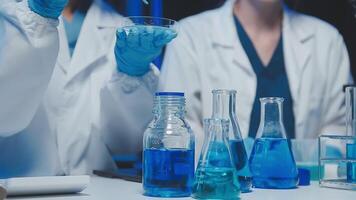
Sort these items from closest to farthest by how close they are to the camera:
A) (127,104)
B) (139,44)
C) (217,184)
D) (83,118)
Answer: (217,184) → (139,44) → (127,104) → (83,118)

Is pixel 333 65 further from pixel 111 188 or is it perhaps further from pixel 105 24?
pixel 111 188

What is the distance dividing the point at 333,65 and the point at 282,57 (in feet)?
0.75

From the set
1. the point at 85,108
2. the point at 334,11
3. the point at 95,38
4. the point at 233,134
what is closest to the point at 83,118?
the point at 85,108

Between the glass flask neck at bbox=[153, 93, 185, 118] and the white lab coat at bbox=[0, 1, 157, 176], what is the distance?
1.70 ft

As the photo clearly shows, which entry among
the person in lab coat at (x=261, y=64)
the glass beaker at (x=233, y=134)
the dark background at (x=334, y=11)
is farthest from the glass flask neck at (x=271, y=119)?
the dark background at (x=334, y=11)

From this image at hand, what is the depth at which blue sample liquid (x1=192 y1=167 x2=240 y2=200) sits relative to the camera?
0.97 meters

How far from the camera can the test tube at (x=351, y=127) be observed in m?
1.22

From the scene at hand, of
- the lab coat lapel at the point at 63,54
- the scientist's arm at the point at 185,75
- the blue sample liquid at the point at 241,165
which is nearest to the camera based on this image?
the blue sample liquid at the point at 241,165

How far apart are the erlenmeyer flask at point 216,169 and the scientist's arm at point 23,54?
455 mm

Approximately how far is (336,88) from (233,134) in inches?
42.1

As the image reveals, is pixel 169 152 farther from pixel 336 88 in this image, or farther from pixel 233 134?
pixel 336 88

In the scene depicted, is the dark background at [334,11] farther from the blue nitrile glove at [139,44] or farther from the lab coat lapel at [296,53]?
the blue nitrile glove at [139,44]

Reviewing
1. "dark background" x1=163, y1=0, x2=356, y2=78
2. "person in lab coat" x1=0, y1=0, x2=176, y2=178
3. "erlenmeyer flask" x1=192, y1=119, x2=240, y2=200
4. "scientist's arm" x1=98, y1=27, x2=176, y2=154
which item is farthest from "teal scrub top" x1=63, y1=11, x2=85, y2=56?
"erlenmeyer flask" x1=192, y1=119, x2=240, y2=200

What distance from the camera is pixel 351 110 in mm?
1288
